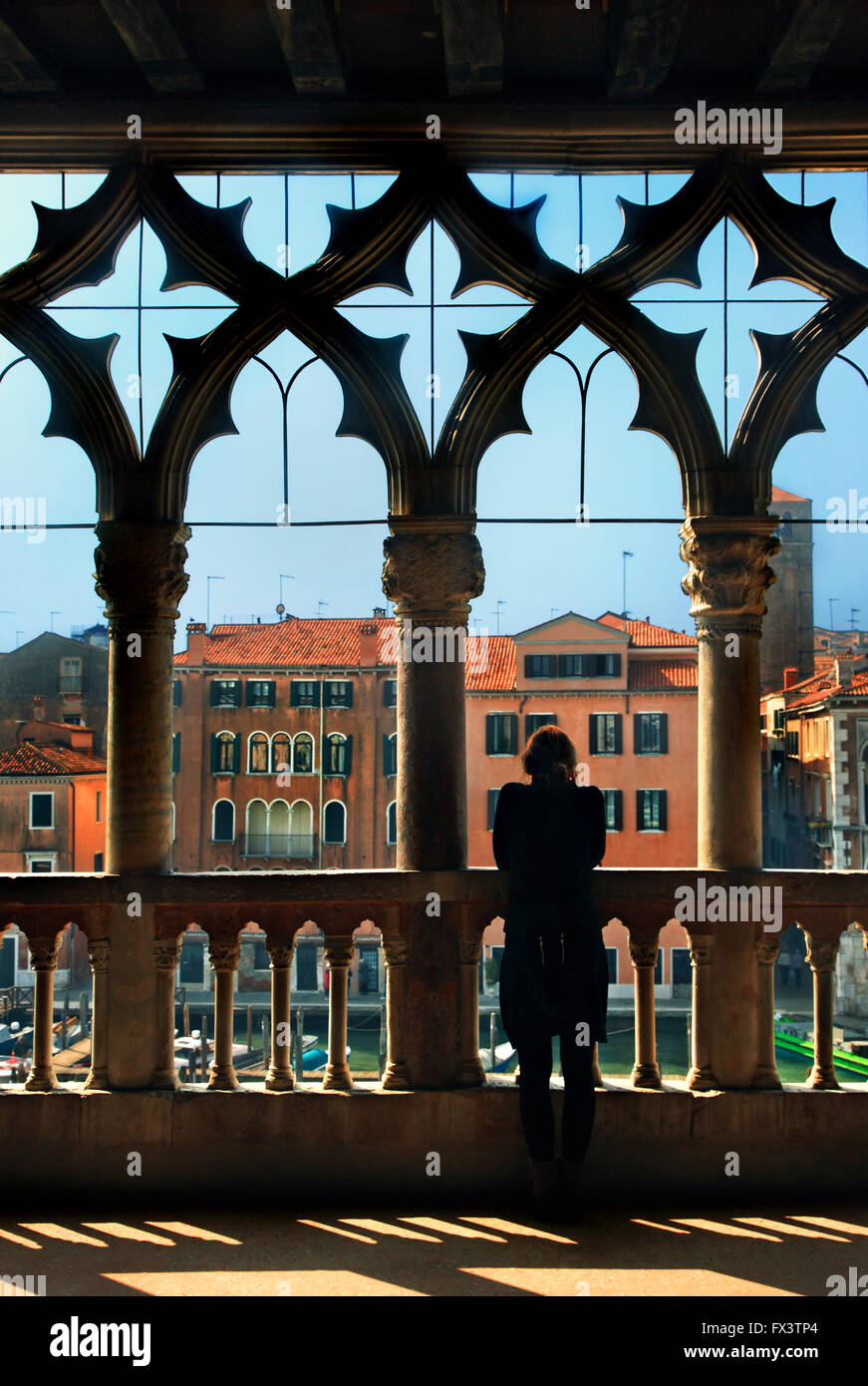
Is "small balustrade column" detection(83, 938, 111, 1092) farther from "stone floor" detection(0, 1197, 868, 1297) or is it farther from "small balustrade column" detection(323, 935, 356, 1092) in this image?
"small balustrade column" detection(323, 935, 356, 1092)

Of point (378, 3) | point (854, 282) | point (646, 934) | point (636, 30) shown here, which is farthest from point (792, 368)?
point (646, 934)

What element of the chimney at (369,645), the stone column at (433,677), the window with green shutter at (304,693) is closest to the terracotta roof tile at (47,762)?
the window with green shutter at (304,693)

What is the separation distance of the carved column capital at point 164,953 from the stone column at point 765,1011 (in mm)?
1942

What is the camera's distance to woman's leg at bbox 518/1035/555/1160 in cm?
308

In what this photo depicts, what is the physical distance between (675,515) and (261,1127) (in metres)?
2.50

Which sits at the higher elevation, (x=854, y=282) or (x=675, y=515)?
(x=854, y=282)

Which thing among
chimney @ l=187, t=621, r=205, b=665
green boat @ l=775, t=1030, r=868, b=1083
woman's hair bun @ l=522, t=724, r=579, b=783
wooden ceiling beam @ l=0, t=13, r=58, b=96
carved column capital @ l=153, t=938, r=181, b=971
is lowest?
green boat @ l=775, t=1030, r=868, b=1083

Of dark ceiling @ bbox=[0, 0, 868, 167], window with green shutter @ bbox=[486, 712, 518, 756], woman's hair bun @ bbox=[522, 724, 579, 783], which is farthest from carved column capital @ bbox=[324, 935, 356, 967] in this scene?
window with green shutter @ bbox=[486, 712, 518, 756]

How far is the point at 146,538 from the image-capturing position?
142 inches

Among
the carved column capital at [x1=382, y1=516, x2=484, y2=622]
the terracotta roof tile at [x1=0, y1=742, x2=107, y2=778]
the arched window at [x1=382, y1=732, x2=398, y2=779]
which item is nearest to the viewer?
the carved column capital at [x1=382, y1=516, x2=484, y2=622]

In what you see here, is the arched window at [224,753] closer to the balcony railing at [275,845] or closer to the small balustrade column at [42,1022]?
the balcony railing at [275,845]

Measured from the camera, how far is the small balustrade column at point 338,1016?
3.43 meters

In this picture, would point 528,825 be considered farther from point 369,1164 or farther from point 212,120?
point 212,120

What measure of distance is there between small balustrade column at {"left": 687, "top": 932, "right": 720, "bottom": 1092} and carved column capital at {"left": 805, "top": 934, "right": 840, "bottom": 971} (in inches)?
12.4
